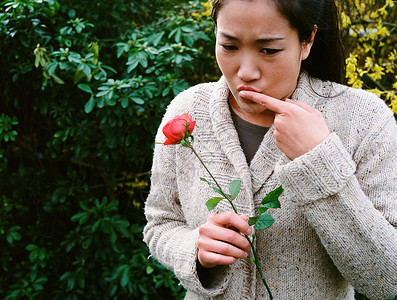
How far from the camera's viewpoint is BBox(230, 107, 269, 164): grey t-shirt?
123cm

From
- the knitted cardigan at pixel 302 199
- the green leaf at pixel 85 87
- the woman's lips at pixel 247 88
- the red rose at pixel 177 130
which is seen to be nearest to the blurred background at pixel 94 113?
the green leaf at pixel 85 87

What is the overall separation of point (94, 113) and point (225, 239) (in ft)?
5.23

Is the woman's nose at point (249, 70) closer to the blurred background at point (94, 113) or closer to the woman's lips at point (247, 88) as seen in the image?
the woman's lips at point (247, 88)

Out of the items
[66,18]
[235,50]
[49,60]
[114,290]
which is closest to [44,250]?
[114,290]

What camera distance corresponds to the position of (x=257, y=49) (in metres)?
1.04

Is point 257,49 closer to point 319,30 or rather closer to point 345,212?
point 319,30

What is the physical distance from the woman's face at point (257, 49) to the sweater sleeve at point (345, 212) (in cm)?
22

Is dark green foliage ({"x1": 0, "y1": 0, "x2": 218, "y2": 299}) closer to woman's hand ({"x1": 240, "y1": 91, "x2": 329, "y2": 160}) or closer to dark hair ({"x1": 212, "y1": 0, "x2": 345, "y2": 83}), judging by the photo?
dark hair ({"x1": 212, "y1": 0, "x2": 345, "y2": 83})

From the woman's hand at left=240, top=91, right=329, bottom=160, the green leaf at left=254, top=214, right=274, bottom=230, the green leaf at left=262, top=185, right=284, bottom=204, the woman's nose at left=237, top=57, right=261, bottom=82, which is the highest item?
the woman's nose at left=237, top=57, right=261, bottom=82

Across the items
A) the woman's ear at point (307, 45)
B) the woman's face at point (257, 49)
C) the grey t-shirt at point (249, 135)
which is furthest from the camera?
the grey t-shirt at point (249, 135)

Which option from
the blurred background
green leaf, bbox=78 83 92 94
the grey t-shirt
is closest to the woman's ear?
the grey t-shirt

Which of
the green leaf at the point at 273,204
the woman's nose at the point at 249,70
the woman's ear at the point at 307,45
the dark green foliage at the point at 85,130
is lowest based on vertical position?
the dark green foliage at the point at 85,130


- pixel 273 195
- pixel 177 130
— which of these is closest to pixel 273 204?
pixel 273 195

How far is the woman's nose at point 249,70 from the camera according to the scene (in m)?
1.06
